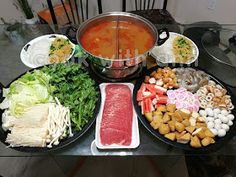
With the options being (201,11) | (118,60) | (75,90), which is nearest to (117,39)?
(118,60)

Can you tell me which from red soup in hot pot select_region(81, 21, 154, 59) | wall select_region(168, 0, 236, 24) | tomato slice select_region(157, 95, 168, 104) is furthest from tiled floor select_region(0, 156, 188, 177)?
wall select_region(168, 0, 236, 24)

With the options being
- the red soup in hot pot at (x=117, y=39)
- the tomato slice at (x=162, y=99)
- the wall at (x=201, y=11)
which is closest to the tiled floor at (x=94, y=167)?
the tomato slice at (x=162, y=99)

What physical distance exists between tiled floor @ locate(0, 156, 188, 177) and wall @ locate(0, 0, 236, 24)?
4.91ft

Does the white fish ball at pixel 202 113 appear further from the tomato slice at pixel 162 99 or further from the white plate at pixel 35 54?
the white plate at pixel 35 54

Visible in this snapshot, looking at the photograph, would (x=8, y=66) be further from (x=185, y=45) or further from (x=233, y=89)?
(x=233, y=89)

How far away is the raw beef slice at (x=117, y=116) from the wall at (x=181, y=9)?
1630 mm

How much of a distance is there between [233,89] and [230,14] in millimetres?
1305

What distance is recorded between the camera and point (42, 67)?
135 centimetres

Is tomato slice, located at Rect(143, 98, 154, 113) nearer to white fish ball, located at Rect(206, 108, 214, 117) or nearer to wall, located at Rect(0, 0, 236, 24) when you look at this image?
white fish ball, located at Rect(206, 108, 214, 117)

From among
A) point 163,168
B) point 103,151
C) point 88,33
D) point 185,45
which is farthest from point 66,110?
point 163,168

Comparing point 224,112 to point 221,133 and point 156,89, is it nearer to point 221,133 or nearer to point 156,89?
point 221,133

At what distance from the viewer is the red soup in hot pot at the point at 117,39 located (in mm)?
1318

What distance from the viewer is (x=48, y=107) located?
45.9 inches

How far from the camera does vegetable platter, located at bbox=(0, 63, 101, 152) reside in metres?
1.06
